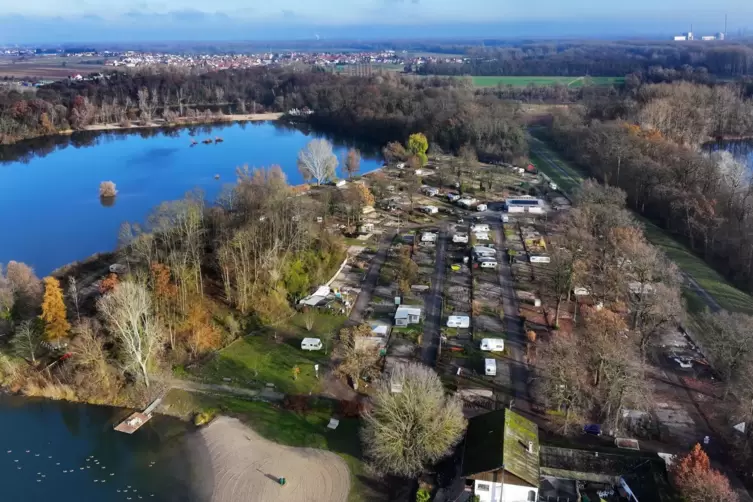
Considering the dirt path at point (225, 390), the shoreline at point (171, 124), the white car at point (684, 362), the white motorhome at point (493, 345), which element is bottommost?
the white car at point (684, 362)

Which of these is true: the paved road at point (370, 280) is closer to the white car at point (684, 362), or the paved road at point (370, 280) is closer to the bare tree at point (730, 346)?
the white car at point (684, 362)

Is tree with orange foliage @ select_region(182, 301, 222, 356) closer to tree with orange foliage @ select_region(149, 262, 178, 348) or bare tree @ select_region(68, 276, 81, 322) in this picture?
tree with orange foliage @ select_region(149, 262, 178, 348)

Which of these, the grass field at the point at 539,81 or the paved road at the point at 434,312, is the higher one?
the grass field at the point at 539,81

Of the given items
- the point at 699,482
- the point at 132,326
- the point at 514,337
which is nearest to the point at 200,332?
the point at 132,326

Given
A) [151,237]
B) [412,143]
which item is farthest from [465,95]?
[151,237]

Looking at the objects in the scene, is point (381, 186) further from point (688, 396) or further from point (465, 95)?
point (465, 95)

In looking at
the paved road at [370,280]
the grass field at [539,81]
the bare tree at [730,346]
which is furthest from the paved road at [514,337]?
the grass field at [539,81]

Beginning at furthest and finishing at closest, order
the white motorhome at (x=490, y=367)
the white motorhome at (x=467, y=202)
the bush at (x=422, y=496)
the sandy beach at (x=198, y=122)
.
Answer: the sandy beach at (x=198, y=122) → the white motorhome at (x=467, y=202) → the white motorhome at (x=490, y=367) → the bush at (x=422, y=496)

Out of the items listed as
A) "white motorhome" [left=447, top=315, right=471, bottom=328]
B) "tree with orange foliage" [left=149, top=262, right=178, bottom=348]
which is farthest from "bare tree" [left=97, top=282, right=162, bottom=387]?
"white motorhome" [left=447, top=315, right=471, bottom=328]

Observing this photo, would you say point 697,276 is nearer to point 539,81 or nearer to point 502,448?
point 502,448
